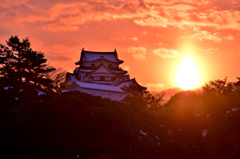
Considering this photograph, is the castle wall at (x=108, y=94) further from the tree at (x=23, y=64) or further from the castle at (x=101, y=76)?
the tree at (x=23, y=64)

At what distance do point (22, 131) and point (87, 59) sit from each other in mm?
37836

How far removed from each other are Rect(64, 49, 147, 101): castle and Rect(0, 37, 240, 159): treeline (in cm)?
1424

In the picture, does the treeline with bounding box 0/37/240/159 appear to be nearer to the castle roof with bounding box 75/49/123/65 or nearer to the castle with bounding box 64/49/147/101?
the castle with bounding box 64/49/147/101

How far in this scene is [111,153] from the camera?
1527cm

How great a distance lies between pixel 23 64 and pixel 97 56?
26.3m

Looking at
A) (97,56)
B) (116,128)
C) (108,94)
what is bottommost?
(116,128)

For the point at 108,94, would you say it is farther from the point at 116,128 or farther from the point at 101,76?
the point at 116,128

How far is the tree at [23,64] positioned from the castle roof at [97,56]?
23.1m

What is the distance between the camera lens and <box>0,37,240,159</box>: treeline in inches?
599

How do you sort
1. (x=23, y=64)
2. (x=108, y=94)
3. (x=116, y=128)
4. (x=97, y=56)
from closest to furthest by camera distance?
(x=116, y=128), (x=23, y=64), (x=108, y=94), (x=97, y=56)

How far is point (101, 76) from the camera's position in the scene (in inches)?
1961

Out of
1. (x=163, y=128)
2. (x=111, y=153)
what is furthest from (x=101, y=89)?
(x=111, y=153)

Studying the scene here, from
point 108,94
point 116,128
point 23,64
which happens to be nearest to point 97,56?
point 108,94

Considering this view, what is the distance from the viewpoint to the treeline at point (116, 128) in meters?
15.2
